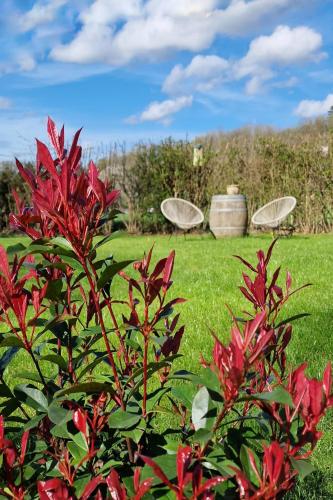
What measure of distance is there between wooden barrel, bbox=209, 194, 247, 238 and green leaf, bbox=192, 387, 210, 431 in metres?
12.1

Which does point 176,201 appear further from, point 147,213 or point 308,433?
point 308,433

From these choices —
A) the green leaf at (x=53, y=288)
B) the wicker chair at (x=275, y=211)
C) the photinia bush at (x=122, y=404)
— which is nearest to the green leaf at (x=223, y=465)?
the photinia bush at (x=122, y=404)

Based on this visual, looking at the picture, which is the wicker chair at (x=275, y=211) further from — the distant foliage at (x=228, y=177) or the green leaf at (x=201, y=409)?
the green leaf at (x=201, y=409)

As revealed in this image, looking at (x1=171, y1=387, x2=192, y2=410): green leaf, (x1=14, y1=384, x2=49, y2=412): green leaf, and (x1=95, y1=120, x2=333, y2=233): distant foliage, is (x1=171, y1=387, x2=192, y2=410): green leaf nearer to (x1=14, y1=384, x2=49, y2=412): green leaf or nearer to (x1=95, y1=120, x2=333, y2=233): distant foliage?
(x1=14, y1=384, x2=49, y2=412): green leaf

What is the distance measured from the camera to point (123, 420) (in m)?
1.02

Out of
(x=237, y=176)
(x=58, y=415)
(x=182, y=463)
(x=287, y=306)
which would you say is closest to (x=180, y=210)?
(x=237, y=176)

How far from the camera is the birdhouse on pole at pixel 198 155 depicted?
14.7m

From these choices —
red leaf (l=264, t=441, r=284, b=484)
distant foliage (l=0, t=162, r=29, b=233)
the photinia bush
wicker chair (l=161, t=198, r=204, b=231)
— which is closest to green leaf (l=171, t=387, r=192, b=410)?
the photinia bush

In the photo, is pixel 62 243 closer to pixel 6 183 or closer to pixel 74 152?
pixel 74 152

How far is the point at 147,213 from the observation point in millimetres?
15102

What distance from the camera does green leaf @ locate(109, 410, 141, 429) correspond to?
100 centimetres

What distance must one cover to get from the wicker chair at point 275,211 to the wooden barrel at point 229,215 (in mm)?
359

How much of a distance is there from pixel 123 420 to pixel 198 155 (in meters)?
14.1

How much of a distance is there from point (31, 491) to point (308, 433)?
1.84 ft
